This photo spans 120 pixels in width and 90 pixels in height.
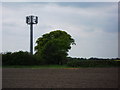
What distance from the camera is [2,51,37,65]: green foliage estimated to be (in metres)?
37.2

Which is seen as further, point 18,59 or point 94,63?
point 18,59

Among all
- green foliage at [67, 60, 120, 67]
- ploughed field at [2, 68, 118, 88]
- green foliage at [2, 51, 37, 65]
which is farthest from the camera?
green foliage at [2, 51, 37, 65]

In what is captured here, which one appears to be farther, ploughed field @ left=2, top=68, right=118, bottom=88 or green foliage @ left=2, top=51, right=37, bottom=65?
green foliage @ left=2, top=51, right=37, bottom=65

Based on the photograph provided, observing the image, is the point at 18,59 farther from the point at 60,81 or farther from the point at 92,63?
the point at 60,81

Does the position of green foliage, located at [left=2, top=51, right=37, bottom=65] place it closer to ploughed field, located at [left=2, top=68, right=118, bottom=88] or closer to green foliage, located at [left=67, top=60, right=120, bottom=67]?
green foliage, located at [left=67, top=60, right=120, bottom=67]

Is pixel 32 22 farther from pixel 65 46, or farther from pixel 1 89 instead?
pixel 1 89

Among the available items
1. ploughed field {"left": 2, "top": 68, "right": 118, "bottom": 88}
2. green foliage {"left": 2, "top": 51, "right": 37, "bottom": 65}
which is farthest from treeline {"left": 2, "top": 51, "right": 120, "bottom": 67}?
ploughed field {"left": 2, "top": 68, "right": 118, "bottom": 88}

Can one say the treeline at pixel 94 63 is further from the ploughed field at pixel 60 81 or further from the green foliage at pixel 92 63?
the ploughed field at pixel 60 81

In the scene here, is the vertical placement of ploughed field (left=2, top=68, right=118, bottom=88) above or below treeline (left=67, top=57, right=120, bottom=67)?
above

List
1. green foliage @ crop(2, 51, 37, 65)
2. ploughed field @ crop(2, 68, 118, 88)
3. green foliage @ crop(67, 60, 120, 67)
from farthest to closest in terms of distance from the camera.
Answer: green foliage @ crop(2, 51, 37, 65) → green foliage @ crop(67, 60, 120, 67) → ploughed field @ crop(2, 68, 118, 88)

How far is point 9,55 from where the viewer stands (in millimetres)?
38219

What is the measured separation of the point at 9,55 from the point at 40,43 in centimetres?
Answer: 1642

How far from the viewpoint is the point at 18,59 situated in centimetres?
3725

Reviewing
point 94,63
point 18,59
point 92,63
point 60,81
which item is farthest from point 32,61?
point 60,81
